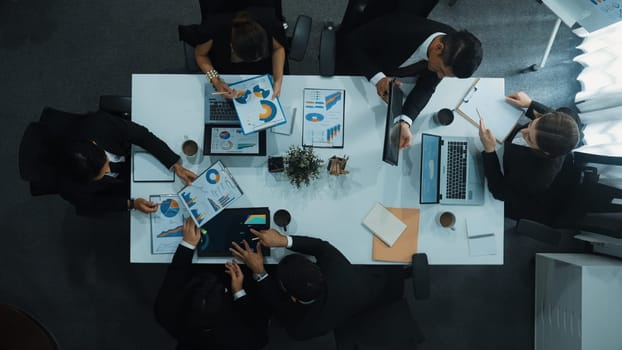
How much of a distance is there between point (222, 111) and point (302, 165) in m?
0.50

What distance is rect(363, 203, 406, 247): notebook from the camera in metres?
1.94

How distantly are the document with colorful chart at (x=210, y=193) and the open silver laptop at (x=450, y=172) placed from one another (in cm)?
95

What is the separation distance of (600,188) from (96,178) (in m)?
2.61

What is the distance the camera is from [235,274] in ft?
6.38

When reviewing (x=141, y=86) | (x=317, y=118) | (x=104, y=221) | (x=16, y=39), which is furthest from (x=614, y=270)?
(x=16, y=39)

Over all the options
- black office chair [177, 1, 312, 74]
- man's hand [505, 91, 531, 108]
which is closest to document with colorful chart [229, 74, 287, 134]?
black office chair [177, 1, 312, 74]

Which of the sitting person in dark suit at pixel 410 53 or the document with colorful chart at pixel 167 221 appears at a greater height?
the sitting person in dark suit at pixel 410 53

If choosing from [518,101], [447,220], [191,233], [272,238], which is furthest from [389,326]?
[518,101]

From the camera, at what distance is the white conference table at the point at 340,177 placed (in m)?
1.92

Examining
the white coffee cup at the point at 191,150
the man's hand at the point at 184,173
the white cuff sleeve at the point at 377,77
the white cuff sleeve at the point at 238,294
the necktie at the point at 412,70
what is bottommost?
the white cuff sleeve at the point at 238,294

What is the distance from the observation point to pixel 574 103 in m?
2.68

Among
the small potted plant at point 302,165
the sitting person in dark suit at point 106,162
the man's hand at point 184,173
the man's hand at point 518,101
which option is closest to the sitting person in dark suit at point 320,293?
the small potted plant at point 302,165

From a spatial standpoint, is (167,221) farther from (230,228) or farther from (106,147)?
(106,147)

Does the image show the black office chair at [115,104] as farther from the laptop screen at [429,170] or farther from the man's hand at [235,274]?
the laptop screen at [429,170]
